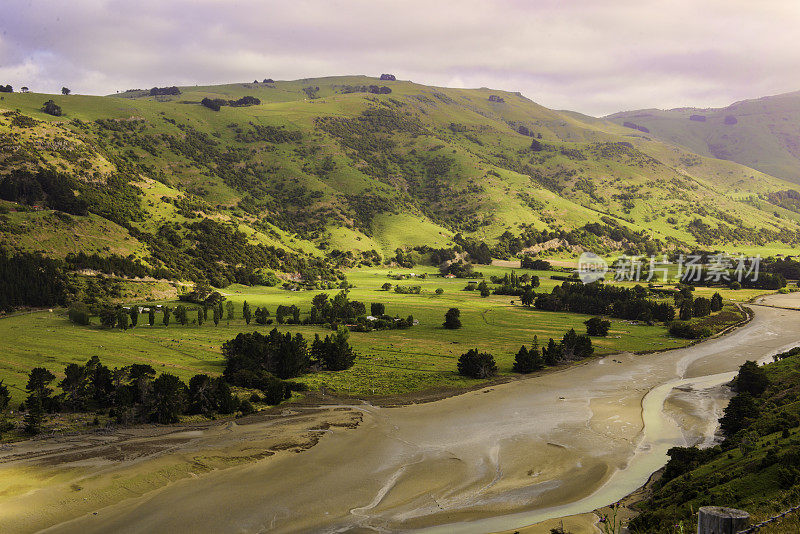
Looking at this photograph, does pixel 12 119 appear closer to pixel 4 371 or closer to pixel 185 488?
pixel 4 371

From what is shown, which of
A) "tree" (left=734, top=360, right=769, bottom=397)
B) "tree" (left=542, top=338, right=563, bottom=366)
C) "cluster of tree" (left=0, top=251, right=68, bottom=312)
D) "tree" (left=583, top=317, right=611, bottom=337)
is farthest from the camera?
"cluster of tree" (left=0, top=251, right=68, bottom=312)

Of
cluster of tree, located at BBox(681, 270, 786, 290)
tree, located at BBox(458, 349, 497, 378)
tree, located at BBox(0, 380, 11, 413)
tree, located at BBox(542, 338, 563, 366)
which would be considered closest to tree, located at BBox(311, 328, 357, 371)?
tree, located at BBox(458, 349, 497, 378)

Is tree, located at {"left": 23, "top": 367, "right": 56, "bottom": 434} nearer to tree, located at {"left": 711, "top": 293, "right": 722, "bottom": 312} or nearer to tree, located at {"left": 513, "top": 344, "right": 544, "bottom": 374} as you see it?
tree, located at {"left": 513, "top": 344, "right": 544, "bottom": 374}

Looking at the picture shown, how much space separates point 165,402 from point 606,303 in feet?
365

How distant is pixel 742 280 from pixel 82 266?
20437cm

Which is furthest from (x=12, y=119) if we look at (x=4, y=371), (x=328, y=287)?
(x=4, y=371)

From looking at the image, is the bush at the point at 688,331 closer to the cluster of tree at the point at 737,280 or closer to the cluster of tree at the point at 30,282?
the cluster of tree at the point at 737,280

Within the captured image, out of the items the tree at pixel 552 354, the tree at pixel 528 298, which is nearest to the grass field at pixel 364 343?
the tree at pixel 528 298

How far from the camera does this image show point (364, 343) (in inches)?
3947

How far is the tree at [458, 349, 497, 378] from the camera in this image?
261ft

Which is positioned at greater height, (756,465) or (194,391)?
(756,465)

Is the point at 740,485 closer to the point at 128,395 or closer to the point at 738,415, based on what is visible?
the point at 738,415

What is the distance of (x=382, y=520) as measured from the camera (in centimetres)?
Result: 3897

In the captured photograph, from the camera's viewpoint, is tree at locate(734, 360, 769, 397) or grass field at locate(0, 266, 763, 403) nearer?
tree at locate(734, 360, 769, 397)
